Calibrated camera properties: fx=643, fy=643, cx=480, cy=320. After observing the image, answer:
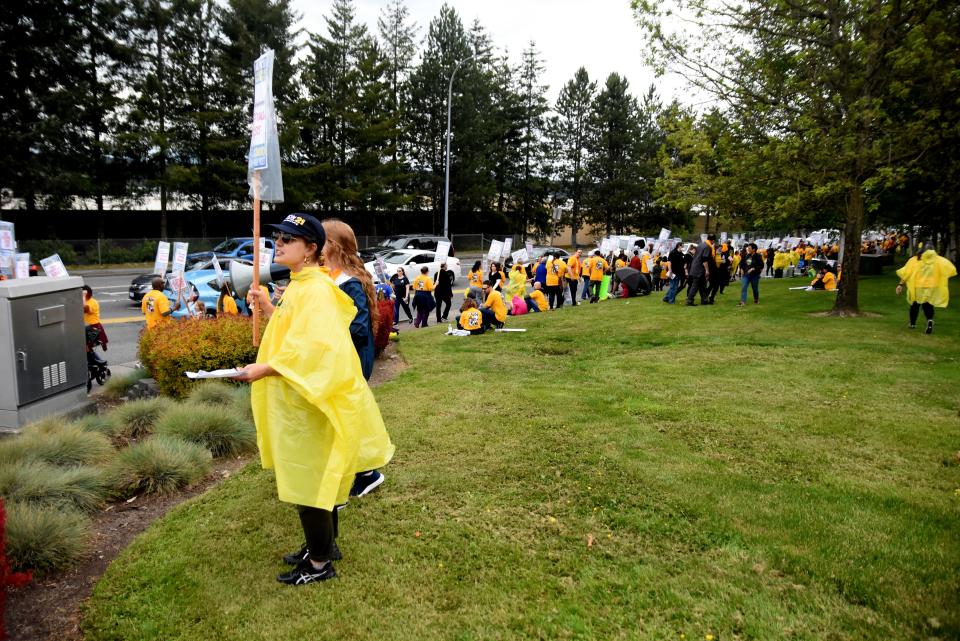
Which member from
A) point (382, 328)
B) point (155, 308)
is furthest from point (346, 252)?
point (155, 308)

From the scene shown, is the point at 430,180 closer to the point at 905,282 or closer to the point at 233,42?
the point at 233,42

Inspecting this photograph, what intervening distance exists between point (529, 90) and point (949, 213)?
3617 cm

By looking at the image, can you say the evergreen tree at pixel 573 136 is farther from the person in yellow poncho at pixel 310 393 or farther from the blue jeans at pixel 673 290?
the person in yellow poncho at pixel 310 393

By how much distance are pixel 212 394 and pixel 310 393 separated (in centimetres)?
440

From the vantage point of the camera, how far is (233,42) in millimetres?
33906

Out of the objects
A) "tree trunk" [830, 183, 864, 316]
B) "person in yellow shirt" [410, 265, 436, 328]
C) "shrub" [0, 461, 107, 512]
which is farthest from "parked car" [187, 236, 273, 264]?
"shrub" [0, 461, 107, 512]

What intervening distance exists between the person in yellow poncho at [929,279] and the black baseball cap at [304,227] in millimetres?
11363

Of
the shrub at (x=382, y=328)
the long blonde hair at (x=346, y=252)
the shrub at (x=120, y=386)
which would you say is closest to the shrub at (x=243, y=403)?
the shrub at (x=120, y=386)

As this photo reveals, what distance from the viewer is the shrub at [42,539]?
373 centimetres

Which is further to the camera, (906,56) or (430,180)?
(430,180)

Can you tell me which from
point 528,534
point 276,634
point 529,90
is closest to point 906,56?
point 528,534

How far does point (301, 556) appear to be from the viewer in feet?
12.3

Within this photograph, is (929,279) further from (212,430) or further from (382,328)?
(212,430)

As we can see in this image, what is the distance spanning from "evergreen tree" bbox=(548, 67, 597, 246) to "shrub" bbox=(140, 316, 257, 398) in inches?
1939
